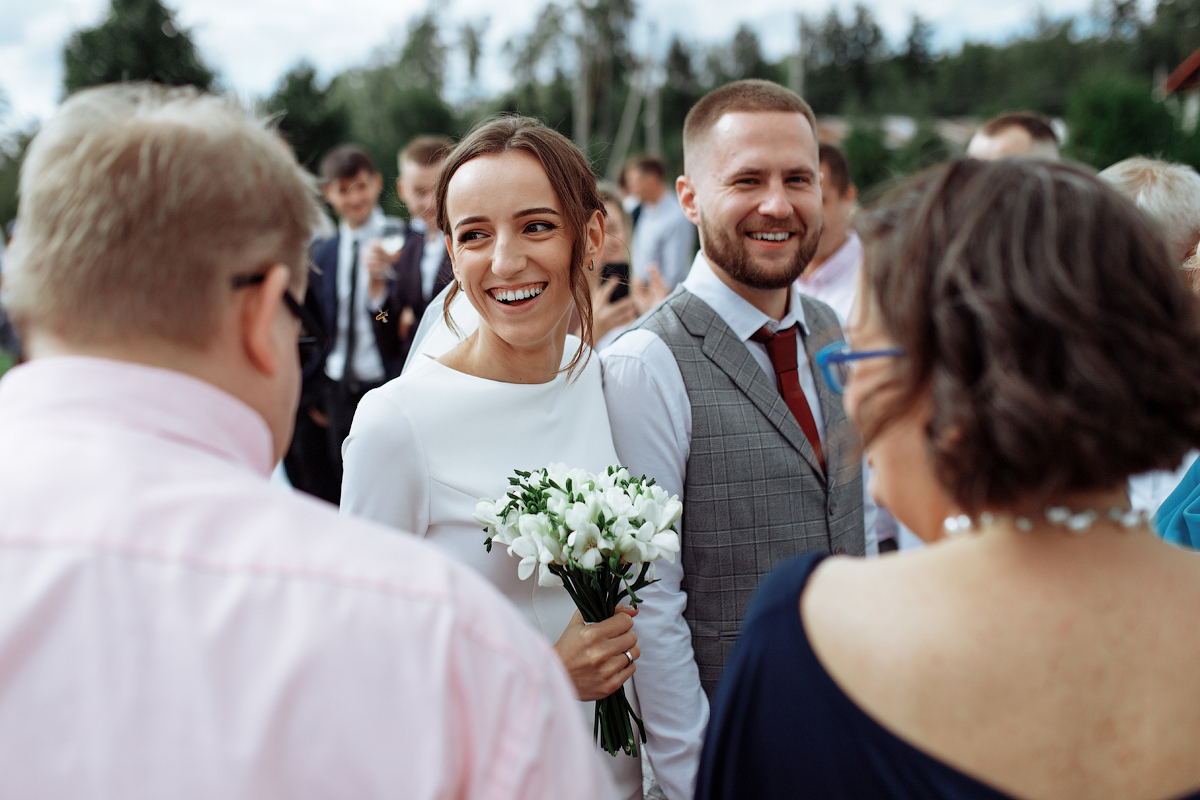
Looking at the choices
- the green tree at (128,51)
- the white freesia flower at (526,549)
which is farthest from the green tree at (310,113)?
the white freesia flower at (526,549)

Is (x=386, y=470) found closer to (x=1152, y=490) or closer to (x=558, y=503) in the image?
(x=558, y=503)

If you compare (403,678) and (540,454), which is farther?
(540,454)

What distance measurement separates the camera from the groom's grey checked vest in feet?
8.50

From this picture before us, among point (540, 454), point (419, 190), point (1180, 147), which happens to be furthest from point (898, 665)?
point (1180, 147)

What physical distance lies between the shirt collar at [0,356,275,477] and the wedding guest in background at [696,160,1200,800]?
871mm

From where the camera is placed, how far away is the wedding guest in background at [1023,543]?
107cm

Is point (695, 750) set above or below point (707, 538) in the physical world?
below

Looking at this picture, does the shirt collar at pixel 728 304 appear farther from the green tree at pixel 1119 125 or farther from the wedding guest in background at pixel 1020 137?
the green tree at pixel 1119 125

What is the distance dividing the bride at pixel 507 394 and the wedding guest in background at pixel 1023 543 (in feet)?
3.24

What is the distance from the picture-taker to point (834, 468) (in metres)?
2.70

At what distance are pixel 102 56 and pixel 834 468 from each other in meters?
32.8

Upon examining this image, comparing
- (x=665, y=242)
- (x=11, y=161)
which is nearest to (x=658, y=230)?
(x=665, y=242)

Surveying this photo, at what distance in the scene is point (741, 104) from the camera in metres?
3.04

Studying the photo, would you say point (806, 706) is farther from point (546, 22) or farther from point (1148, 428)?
point (546, 22)
